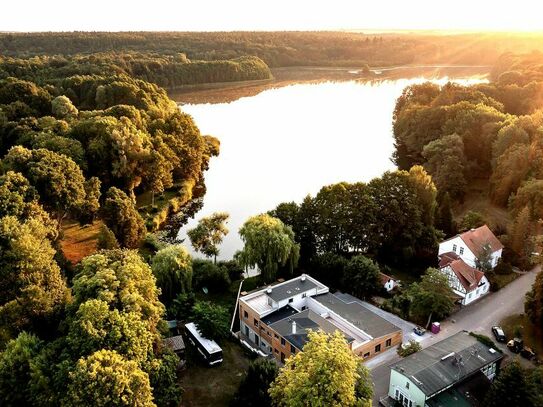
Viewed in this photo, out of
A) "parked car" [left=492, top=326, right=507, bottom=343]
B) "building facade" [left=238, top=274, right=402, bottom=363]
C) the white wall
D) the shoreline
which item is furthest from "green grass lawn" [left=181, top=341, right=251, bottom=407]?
the shoreline

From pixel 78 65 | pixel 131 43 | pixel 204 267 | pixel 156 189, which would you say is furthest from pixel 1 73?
pixel 131 43

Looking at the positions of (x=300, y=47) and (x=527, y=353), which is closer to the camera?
(x=527, y=353)

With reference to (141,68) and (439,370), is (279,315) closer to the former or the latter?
(439,370)

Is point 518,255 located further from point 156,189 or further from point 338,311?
point 156,189

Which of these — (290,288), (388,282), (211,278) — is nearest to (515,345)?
(388,282)

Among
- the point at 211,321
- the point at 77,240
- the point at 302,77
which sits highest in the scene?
the point at 211,321
